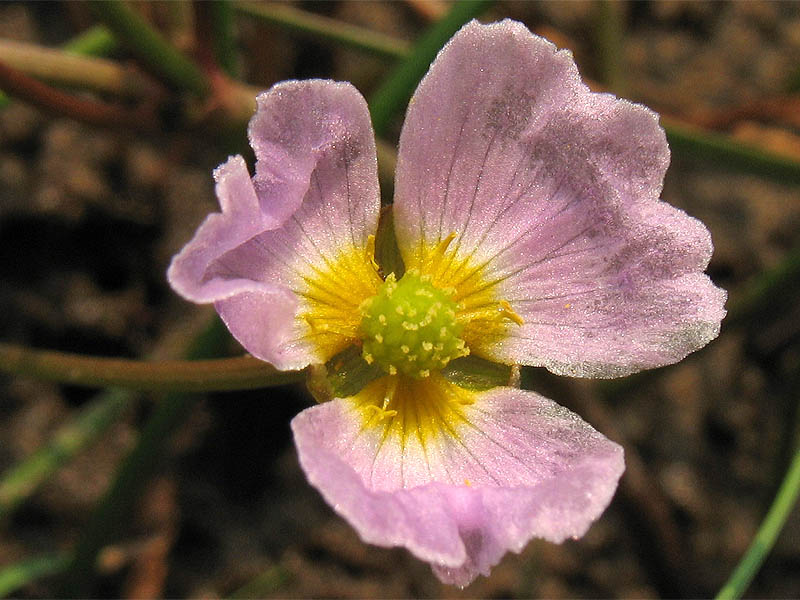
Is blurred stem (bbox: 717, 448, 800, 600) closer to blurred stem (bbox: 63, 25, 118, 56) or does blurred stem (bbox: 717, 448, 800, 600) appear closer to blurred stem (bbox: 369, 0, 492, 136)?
blurred stem (bbox: 369, 0, 492, 136)

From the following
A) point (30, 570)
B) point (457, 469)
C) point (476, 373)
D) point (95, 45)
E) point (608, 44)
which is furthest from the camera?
point (608, 44)

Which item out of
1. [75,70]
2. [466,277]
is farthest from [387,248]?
[75,70]

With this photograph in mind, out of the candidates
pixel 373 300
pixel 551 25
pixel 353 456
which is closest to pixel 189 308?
pixel 373 300

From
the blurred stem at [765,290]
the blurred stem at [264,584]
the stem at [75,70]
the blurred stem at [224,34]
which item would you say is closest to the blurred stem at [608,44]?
the blurred stem at [765,290]

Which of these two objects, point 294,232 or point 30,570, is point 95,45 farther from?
point 30,570

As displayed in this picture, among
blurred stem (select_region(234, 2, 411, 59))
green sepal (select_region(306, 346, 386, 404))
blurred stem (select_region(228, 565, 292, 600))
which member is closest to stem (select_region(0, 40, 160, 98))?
blurred stem (select_region(234, 2, 411, 59))
